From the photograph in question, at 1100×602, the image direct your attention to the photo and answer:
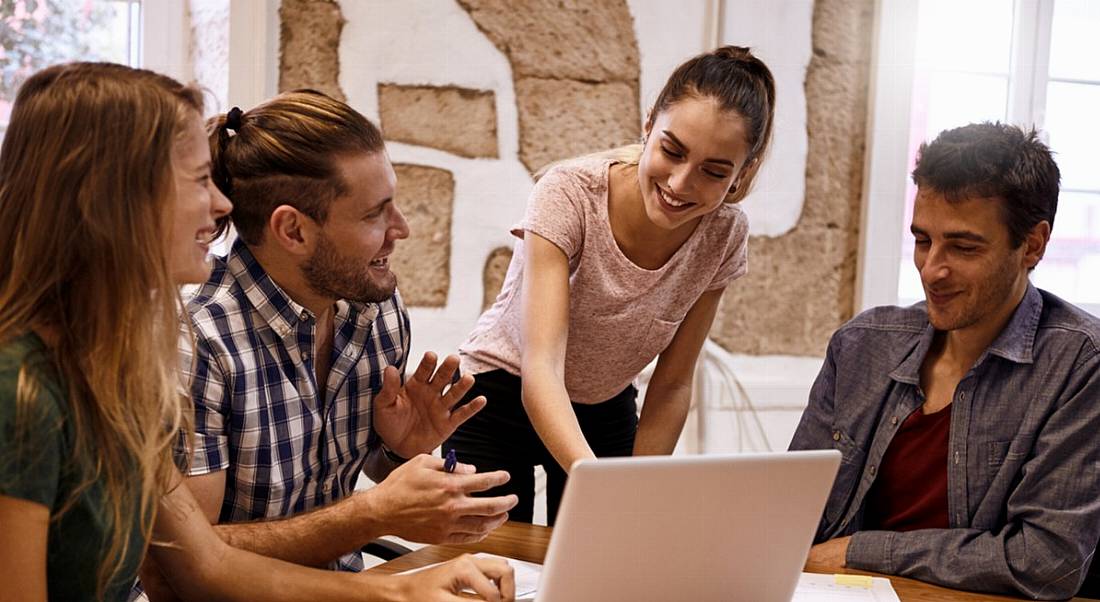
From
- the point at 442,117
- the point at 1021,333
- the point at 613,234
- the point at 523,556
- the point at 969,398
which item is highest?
the point at 442,117

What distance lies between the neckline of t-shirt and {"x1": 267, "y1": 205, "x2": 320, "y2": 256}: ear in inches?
21.8

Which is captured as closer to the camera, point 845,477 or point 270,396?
point 270,396

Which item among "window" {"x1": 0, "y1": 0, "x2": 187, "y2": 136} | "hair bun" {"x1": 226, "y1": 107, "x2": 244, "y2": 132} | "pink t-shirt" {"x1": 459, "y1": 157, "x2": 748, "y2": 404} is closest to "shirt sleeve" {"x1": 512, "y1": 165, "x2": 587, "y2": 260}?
"pink t-shirt" {"x1": 459, "y1": 157, "x2": 748, "y2": 404}

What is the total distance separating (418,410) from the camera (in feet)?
5.59

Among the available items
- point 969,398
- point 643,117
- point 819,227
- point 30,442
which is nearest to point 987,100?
point 819,227

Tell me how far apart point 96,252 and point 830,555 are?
1.06 metres

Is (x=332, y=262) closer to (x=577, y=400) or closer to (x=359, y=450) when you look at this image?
(x=359, y=450)

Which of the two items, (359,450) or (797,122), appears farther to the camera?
(797,122)

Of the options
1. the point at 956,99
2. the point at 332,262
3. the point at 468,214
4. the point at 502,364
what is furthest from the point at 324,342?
the point at 956,99

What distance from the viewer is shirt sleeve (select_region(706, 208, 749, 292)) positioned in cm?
201

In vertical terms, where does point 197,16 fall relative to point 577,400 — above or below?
above

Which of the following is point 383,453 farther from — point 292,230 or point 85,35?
point 85,35

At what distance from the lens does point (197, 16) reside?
8.73 ft

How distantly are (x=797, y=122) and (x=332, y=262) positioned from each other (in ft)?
5.62
